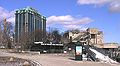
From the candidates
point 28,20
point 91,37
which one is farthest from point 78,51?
point 28,20

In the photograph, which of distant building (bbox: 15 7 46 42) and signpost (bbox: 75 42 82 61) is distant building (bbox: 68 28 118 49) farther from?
signpost (bbox: 75 42 82 61)

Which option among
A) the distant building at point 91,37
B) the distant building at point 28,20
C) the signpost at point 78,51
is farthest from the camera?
the distant building at point 28,20

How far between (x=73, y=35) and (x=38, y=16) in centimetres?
2624

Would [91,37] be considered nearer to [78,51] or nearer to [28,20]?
[28,20]

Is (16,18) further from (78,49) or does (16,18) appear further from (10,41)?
(78,49)

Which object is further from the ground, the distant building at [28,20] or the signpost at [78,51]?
the distant building at [28,20]

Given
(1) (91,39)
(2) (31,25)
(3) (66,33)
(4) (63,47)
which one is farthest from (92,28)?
(4) (63,47)

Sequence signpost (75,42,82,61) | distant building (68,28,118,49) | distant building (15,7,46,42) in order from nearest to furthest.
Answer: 1. signpost (75,42,82,61)
2. distant building (68,28,118,49)
3. distant building (15,7,46,42)

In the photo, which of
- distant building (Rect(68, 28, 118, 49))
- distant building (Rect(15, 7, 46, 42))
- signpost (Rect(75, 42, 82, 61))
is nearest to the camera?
signpost (Rect(75, 42, 82, 61))

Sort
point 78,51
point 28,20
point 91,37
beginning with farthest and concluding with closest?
point 28,20, point 91,37, point 78,51

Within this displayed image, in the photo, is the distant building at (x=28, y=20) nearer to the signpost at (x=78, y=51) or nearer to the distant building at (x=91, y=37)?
the distant building at (x=91, y=37)

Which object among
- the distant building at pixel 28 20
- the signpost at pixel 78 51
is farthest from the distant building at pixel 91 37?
the signpost at pixel 78 51

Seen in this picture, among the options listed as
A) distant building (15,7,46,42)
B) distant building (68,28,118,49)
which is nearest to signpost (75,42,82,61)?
distant building (68,28,118,49)

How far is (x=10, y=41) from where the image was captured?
446 ft
